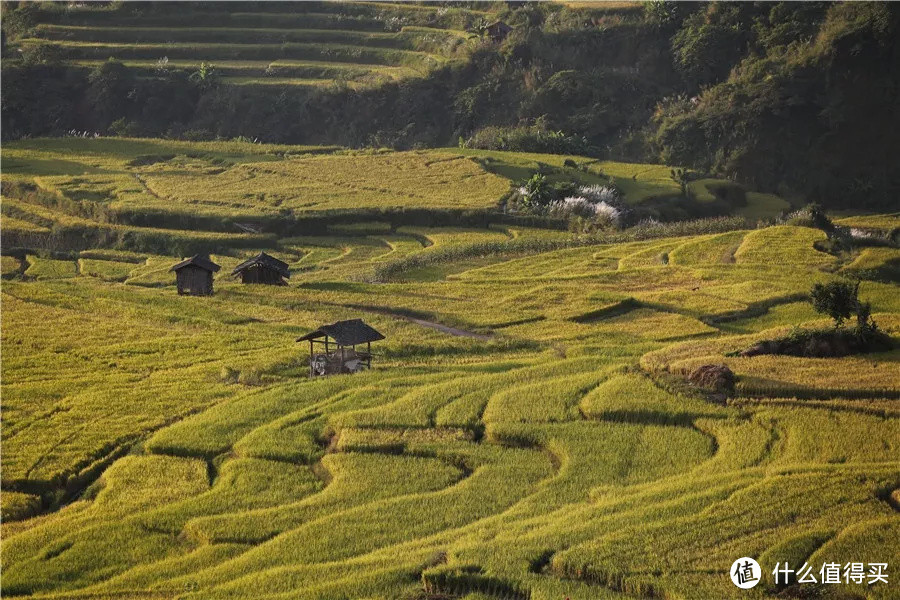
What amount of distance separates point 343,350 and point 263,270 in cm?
1457

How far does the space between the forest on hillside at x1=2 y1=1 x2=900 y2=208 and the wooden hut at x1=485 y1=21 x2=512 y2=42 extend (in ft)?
2.98

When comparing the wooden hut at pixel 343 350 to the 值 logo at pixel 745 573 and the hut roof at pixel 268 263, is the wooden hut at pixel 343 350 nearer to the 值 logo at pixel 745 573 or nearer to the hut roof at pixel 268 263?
the hut roof at pixel 268 263

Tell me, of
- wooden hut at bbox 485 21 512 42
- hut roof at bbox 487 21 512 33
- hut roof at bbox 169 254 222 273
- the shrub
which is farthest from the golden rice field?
hut roof at bbox 487 21 512 33

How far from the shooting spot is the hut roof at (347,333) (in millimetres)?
33781

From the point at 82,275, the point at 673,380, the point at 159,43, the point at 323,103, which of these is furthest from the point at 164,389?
the point at 159,43

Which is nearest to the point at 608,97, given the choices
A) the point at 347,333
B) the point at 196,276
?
the point at 196,276

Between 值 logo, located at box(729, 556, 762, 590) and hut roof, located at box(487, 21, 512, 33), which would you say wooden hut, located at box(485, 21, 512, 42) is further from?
值 logo, located at box(729, 556, 762, 590)

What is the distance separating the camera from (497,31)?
88.7m

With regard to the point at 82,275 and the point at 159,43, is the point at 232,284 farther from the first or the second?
the point at 159,43

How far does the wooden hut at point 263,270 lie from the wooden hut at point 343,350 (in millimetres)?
12734

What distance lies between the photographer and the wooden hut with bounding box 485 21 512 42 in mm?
88500

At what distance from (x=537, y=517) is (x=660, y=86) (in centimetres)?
6460

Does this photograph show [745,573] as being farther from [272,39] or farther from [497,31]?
[272,39]

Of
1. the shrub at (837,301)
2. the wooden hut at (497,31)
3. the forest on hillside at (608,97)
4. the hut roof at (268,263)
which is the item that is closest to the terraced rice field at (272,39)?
the forest on hillside at (608,97)
